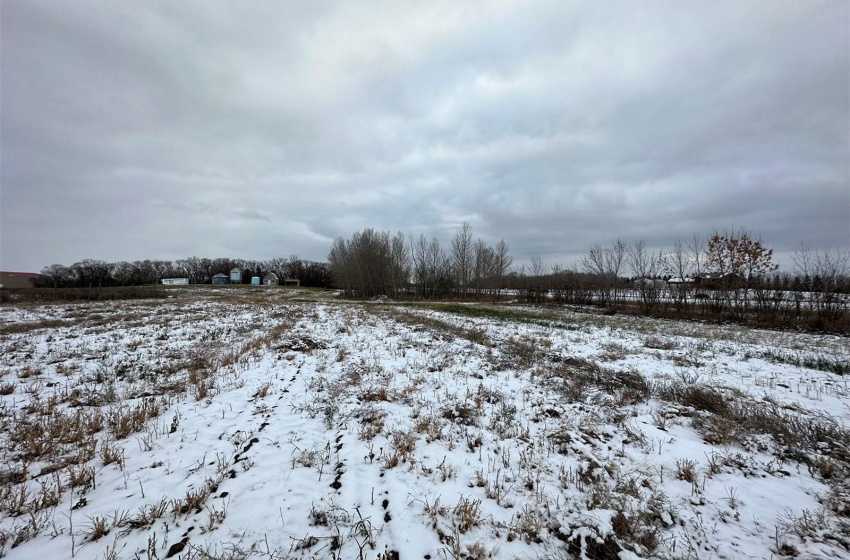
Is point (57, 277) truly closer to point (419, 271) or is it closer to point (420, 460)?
point (419, 271)

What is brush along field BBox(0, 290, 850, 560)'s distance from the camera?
2957 millimetres

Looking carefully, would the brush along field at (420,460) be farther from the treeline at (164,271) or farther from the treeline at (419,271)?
the treeline at (164,271)

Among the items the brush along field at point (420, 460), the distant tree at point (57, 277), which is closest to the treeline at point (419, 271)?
the brush along field at point (420, 460)

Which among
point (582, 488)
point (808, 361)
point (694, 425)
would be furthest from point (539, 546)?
point (808, 361)

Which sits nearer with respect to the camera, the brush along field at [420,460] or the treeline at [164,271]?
the brush along field at [420,460]

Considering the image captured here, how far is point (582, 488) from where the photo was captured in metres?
3.71

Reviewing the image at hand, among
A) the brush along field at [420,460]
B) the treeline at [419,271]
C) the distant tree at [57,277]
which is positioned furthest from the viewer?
the distant tree at [57,277]

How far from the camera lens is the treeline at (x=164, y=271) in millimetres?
99750

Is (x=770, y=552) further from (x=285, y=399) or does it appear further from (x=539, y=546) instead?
(x=285, y=399)

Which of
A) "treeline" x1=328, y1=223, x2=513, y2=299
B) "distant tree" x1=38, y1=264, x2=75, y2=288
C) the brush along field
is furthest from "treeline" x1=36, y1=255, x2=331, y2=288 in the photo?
the brush along field

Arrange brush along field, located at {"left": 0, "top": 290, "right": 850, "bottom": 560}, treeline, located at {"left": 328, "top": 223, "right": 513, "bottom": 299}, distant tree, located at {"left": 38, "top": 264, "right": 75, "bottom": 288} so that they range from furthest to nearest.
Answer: distant tree, located at {"left": 38, "top": 264, "right": 75, "bottom": 288}, treeline, located at {"left": 328, "top": 223, "right": 513, "bottom": 299}, brush along field, located at {"left": 0, "top": 290, "right": 850, "bottom": 560}

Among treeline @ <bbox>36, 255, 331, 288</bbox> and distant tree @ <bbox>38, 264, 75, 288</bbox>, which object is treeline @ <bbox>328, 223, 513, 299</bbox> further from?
distant tree @ <bbox>38, 264, 75, 288</bbox>

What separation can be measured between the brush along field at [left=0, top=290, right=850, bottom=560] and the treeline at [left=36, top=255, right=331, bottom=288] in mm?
110708

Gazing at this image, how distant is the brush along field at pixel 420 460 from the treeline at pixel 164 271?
111m
